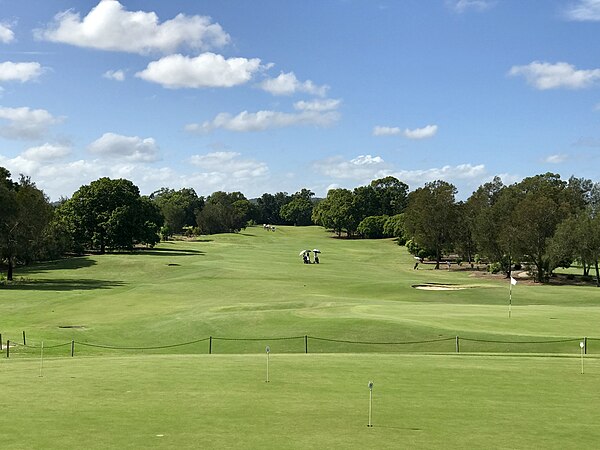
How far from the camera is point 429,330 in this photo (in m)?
32.0

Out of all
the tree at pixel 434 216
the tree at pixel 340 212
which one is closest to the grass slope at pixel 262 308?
Result: the tree at pixel 434 216

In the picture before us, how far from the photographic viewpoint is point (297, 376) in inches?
764

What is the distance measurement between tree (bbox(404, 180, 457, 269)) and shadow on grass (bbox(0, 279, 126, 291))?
47.7 meters

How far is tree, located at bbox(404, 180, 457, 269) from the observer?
96.1m

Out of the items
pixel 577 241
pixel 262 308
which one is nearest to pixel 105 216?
pixel 262 308

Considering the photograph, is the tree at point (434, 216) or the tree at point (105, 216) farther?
the tree at point (105, 216)

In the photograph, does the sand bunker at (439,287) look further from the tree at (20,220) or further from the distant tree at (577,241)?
the tree at (20,220)

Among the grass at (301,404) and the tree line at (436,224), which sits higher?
the tree line at (436,224)

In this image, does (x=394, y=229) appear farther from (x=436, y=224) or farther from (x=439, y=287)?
(x=439, y=287)

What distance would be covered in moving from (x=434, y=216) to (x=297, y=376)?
3129 inches

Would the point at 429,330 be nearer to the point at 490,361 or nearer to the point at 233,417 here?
the point at 490,361

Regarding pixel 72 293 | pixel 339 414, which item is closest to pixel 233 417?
pixel 339 414

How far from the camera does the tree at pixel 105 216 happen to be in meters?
102

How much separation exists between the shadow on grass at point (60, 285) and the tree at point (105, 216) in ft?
107
